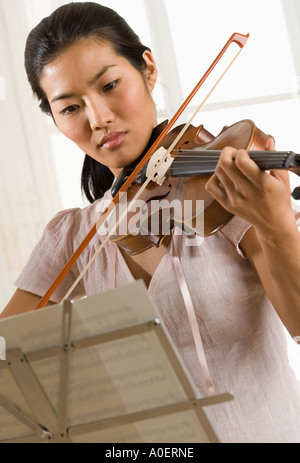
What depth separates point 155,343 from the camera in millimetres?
631

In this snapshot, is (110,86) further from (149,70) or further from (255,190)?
(255,190)

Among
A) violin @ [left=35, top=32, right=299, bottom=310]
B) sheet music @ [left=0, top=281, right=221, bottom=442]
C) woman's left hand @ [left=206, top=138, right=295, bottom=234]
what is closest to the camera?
sheet music @ [left=0, top=281, right=221, bottom=442]

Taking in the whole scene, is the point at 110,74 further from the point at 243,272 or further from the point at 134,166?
the point at 243,272

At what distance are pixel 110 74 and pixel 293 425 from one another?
1.94ft

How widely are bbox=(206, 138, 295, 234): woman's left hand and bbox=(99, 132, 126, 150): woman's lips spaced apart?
0.86 ft

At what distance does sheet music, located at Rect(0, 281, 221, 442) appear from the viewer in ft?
2.05

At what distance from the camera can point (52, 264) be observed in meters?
1.10

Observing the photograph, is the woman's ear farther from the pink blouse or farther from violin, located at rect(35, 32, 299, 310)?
the pink blouse

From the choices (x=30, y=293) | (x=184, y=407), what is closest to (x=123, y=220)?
(x=30, y=293)

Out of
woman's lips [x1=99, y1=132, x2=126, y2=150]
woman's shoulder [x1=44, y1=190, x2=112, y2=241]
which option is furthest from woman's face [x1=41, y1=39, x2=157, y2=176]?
woman's shoulder [x1=44, y1=190, x2=112, y2=241]

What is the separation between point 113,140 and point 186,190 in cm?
15

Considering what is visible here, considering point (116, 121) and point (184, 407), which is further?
point (116, 121)

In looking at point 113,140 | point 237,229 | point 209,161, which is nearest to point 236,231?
point 237,229

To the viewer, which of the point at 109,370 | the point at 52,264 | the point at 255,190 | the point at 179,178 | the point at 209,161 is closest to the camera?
the point at 109,370
